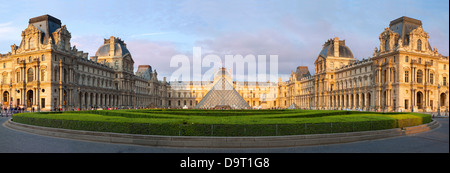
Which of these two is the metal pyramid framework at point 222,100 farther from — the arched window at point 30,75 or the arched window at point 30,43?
the arched window at point 30,43

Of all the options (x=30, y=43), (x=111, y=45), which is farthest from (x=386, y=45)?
(x=30, y=43)

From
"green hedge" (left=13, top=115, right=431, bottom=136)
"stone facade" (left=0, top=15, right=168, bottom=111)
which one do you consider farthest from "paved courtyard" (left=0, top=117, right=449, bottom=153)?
"stone facade" (left=0, top=15, right=168, bottom=111)

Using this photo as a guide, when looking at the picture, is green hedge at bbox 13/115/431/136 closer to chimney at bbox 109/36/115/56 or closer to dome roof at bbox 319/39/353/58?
chimney at bbox 109/36/115/56

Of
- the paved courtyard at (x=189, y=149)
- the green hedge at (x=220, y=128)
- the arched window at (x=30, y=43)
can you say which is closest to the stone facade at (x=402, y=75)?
the paved courtyard at (x=189, y=149)

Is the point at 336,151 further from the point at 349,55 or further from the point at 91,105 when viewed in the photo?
the point at 349,55

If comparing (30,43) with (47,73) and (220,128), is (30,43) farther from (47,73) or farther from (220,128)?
(220,128)

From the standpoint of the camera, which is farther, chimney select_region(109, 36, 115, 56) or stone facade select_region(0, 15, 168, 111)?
chimney select_region(109, 36, 115, 56)

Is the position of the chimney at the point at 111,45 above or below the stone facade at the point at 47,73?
above

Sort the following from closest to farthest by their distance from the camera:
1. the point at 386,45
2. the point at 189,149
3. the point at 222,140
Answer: the point at 189,149 < the point at 222,140 < the point at 386,45

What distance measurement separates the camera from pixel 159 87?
4358 inches

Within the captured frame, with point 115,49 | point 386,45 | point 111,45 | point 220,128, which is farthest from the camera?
point 115,49
